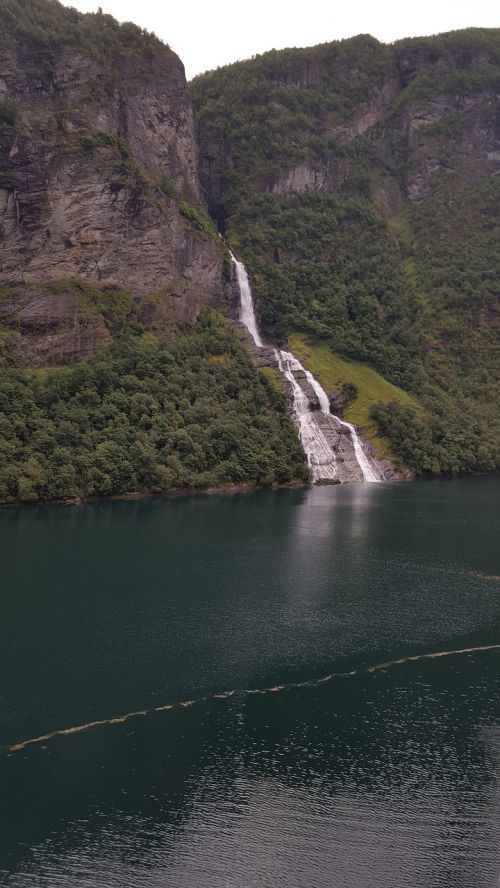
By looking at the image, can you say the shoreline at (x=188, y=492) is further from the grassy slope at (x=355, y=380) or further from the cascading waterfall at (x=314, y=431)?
the grassy slope at (x=355, y=380)

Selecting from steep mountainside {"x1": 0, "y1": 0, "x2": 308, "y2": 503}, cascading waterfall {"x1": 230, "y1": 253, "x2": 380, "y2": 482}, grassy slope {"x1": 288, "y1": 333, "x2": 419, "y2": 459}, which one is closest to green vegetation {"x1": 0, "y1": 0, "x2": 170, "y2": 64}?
steep mountainside {"x1": 0, "y1": 0, "x2": 308, "y2": 503}

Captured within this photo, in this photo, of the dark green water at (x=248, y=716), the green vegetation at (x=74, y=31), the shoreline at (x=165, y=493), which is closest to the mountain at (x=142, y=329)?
the green vegetation at (x=74, y=31)

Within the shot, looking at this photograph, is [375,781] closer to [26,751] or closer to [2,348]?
[26,751]

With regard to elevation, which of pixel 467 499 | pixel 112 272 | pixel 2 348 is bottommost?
pixel 467 499

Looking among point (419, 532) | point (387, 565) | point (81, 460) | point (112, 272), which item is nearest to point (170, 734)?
point (387, 565)

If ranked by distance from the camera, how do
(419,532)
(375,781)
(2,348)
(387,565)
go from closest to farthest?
(375,781)
(387,565)
(419,532)
(2,348)

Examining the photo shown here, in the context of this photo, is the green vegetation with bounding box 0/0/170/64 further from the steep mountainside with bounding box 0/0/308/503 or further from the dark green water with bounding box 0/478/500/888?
the dark green water with bounding box 0/478/500/888

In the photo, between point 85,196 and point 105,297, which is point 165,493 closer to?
point 105,297
